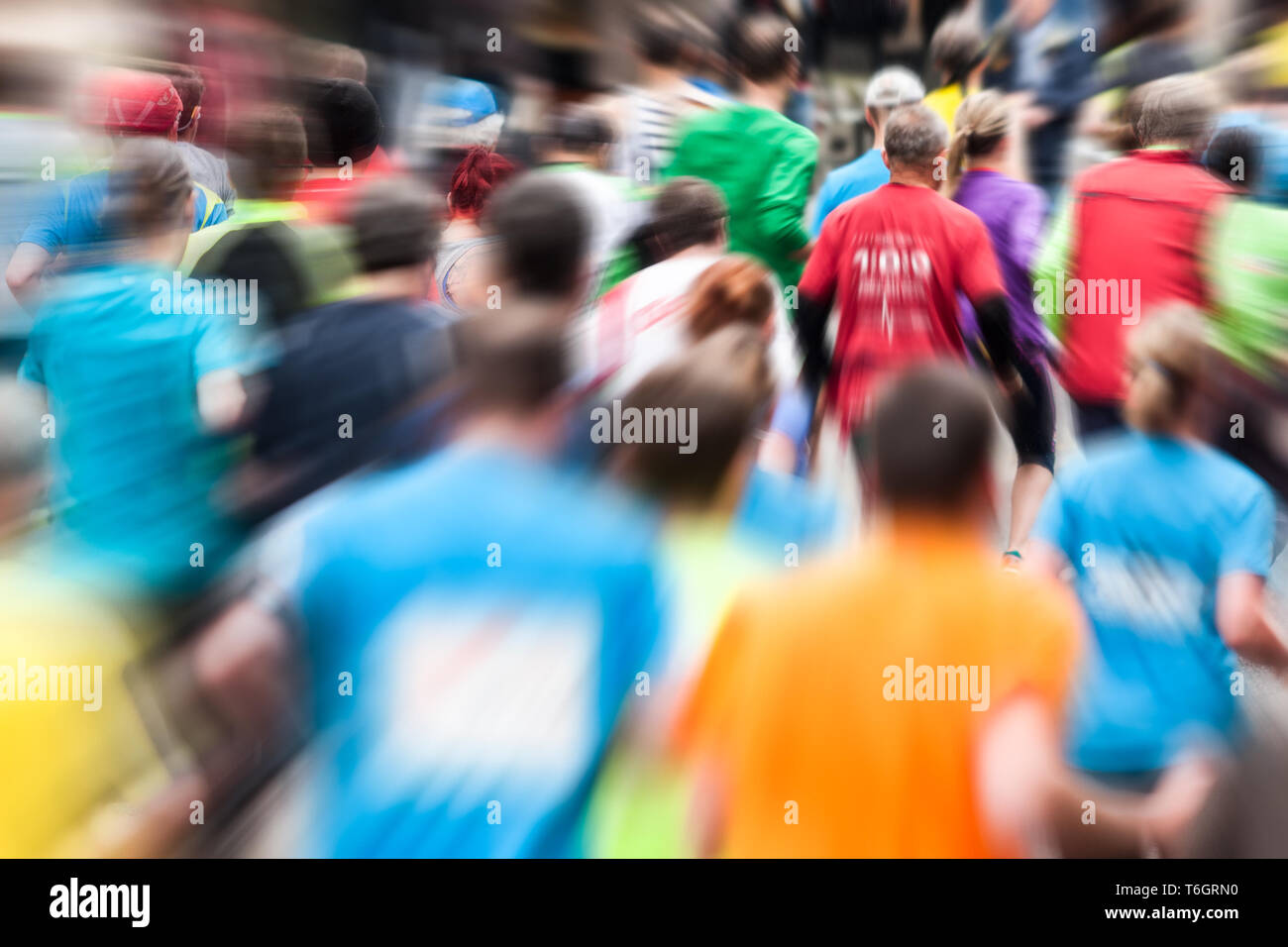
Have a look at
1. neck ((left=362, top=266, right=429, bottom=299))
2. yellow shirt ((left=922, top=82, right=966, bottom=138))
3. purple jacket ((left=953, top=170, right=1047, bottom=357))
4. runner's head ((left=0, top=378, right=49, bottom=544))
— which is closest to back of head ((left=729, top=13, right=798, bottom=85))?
yellow shirt ((left=922, top=82, right=966, bottom=138))

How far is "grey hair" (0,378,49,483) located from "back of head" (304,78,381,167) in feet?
3.31

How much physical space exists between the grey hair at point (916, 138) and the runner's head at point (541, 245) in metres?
1.35

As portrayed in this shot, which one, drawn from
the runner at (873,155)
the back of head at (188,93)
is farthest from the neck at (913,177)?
the back of head at (188,93)

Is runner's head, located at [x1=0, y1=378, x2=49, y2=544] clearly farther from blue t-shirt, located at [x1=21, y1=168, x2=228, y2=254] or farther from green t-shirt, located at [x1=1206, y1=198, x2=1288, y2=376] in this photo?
green t-shirt, located at [x1=1206, y1=198, x2=1288, y2=376]

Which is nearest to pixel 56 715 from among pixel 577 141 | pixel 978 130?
pixel 577 141

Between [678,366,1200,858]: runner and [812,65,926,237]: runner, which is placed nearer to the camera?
[678,366,1200,858]: runner

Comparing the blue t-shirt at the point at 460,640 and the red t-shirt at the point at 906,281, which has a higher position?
the red t-shirt at the point at 906,281

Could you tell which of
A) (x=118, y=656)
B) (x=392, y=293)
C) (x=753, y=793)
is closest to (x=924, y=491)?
(x=753, y=793)

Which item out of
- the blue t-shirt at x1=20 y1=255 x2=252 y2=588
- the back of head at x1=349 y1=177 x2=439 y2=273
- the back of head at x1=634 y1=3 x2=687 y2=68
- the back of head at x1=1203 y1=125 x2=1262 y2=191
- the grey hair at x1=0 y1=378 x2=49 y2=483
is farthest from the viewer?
the back of head at x1=634 y1=3 x2=687 y2=68

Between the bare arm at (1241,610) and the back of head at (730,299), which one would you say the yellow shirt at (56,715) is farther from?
the bare arm at (1241,610)

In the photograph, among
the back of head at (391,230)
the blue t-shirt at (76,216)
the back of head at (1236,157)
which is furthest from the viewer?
the back of head at (1236,157)

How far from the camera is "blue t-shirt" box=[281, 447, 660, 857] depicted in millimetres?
1796

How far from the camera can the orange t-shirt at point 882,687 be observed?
5.59 ft
